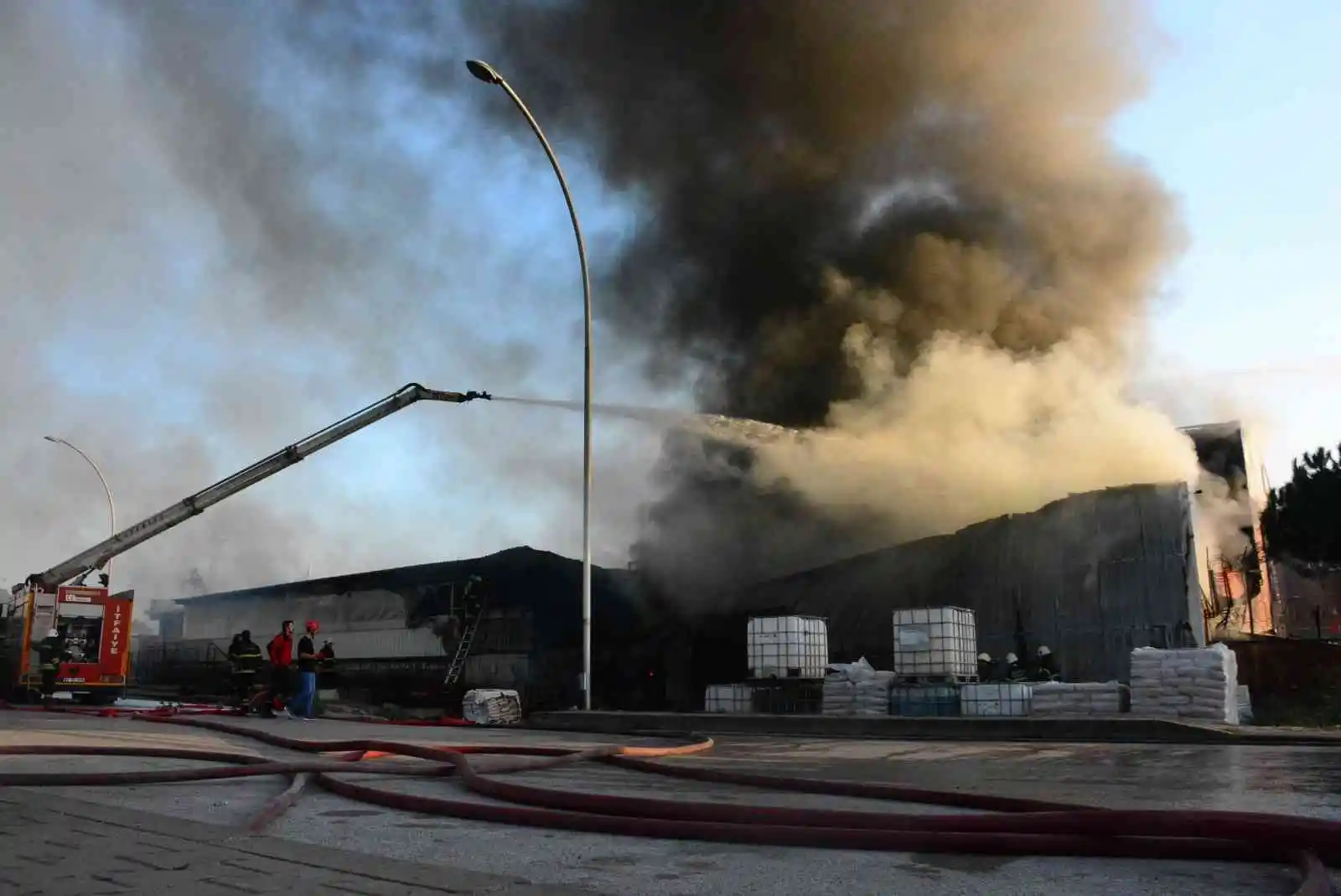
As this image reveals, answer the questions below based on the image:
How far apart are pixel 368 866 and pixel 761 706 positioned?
43.0 feet

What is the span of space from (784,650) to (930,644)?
2343 mm

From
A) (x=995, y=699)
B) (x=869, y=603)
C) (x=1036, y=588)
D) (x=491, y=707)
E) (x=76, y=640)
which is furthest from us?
(x=869, y=603)

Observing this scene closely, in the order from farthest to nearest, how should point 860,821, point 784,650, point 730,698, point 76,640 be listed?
point 76,640, point 730,698, point 784,650, point 860,821

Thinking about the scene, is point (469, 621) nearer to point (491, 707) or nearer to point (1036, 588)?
point (491, 707)

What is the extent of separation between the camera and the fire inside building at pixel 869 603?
17.8 meters

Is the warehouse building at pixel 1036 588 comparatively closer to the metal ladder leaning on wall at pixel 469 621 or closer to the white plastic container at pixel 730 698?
the metal ladder leaning on wall at pixel 469 621

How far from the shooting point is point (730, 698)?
16.6m

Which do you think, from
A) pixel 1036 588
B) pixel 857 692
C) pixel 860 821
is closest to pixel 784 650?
pixel 857 692

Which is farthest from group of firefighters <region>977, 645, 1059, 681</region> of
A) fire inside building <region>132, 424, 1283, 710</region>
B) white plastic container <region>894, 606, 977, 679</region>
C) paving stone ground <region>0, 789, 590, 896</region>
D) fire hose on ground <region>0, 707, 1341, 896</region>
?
paving stone ground <region>0, 789, 590, 896</region>

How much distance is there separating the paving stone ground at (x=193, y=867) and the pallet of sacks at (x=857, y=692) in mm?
11344

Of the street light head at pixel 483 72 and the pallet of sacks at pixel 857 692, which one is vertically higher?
the street light head at pixel 483 72

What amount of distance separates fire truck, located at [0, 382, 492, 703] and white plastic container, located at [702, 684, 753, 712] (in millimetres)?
8211

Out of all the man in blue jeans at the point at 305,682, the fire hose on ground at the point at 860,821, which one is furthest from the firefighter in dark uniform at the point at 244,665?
the fire hose on ground at the point at 860,821

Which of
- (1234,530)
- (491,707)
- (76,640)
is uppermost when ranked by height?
(1234,530)
